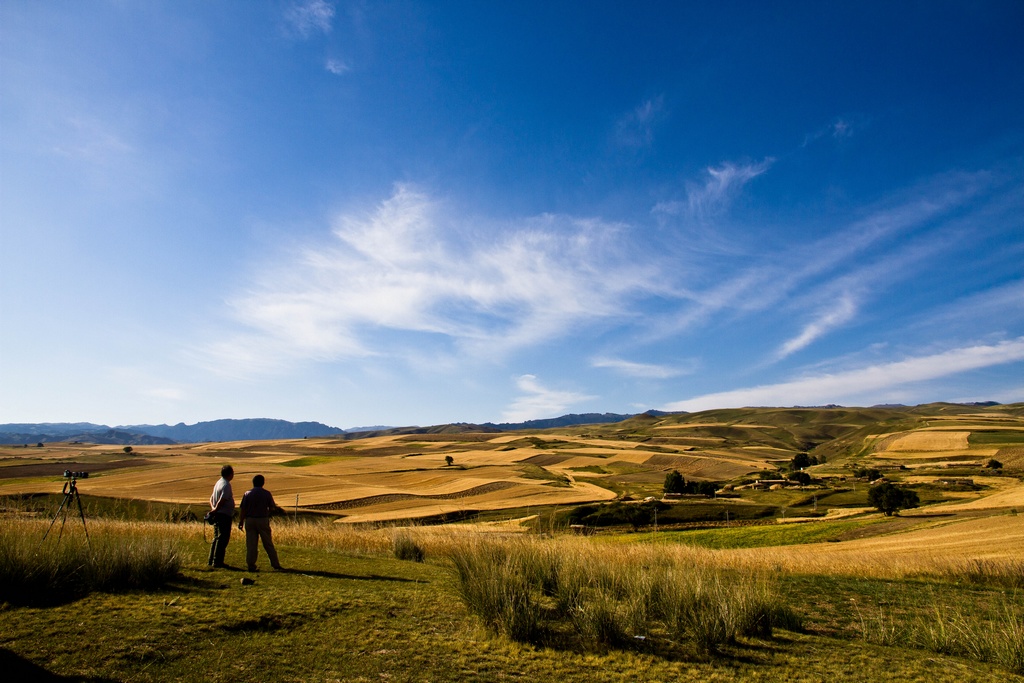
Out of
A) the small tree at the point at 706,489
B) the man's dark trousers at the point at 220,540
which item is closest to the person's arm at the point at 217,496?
the man's dark trousers at the point at 220,540

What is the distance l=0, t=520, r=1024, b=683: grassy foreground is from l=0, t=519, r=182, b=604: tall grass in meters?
0.20

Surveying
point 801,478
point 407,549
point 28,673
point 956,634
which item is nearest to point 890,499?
point 801,478

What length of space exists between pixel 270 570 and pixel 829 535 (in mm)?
40023

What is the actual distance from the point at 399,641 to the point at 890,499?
2300 inches

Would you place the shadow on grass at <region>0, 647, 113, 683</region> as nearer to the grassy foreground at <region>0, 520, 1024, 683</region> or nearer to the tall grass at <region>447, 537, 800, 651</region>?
the grassy foreground at <region>0, 520, 1024, 683</region>

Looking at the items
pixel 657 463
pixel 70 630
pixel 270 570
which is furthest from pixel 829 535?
pixel 657 463

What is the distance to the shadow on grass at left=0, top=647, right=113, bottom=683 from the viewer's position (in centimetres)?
479

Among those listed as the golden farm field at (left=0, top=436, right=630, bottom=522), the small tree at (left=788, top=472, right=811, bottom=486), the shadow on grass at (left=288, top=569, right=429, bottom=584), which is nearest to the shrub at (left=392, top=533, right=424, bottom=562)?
the shadow on grass at (left=288, top=569, right=429, bottom=584)

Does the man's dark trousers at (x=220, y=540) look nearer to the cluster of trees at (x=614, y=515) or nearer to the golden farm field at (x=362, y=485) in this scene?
the golden farm field at (x=362, y=485)

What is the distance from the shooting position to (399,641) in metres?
6.80

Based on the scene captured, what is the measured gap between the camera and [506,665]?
20.3 ft

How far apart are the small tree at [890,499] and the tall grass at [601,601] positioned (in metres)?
50.8

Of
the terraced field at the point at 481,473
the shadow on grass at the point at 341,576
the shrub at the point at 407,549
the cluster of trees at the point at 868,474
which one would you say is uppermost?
the shadow on grass at the point at 341,576

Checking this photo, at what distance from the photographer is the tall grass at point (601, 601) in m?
7.41
